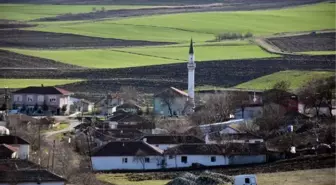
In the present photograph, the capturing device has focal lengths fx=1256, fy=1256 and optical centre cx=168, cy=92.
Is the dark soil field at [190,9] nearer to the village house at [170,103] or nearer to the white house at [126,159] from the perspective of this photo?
the village house at [170,103]

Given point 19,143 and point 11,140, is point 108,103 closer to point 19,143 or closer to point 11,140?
point 11,140

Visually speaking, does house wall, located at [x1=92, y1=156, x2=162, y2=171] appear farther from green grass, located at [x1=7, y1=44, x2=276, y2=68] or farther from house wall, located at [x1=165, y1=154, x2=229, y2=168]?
green grass, located at [x1=7, y1=44, x2=276, y2=68]

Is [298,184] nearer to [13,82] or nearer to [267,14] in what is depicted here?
[13,82]

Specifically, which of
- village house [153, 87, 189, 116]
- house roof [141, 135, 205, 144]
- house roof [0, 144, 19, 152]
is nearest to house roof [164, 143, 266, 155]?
house roof [141, 135, 205, 144]

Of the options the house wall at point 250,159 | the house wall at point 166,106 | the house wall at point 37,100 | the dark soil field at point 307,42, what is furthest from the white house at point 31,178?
the dark soil field at point 307,42

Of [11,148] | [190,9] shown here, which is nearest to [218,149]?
[11,148]

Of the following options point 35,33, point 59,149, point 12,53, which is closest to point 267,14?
point 35,33

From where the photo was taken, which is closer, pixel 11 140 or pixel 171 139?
pixel 11 140
